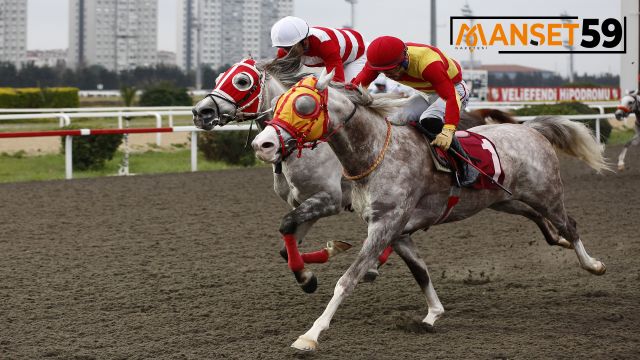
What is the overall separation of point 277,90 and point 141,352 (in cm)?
211

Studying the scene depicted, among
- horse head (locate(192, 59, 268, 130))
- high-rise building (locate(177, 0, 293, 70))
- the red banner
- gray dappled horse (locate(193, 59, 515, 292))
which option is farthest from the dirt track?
high-rise building (locate(177, 0, 293, 70))

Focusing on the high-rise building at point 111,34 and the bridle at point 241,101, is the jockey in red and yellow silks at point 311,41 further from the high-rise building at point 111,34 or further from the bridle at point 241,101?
the high-rise building at point 111,34

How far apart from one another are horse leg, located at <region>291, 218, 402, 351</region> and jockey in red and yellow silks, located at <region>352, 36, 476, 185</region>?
0.56 metres

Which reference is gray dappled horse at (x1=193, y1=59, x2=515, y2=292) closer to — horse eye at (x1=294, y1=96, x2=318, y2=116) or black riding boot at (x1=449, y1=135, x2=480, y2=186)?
black riding boot at (x1=449, y1=135, x2=480, y2=186)

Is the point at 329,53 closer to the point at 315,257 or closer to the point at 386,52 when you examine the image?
the point at 386,52

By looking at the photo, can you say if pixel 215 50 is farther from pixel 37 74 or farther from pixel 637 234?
pixel 637 234

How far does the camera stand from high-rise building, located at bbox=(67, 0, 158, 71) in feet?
255

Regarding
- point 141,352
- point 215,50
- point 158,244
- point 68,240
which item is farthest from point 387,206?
point 215,50

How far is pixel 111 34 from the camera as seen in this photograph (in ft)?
258

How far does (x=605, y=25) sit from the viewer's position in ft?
60.5

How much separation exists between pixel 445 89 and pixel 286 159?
1181mm

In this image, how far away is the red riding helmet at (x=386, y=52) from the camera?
462 centimetres

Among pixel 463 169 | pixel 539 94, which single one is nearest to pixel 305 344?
pixel 463 169

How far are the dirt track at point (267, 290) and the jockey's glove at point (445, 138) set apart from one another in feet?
3.04
